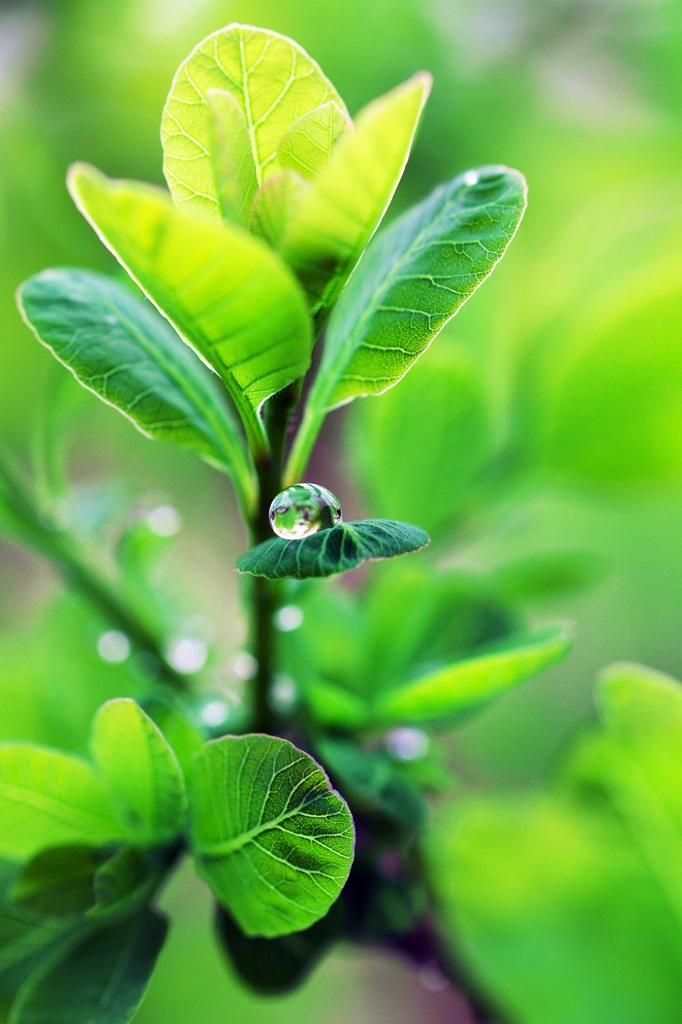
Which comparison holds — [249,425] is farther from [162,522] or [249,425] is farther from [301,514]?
[162,522]

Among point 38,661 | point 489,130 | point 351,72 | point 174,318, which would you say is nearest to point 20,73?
point 351,72

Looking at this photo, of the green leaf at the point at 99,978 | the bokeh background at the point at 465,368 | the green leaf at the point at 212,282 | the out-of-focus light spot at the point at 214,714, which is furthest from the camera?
the bokeh background at the point at 465,368

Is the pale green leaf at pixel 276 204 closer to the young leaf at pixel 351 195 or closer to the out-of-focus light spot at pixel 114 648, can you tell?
the young leaf at pixel 351 195

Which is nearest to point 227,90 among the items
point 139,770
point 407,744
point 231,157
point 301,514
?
point 231,157

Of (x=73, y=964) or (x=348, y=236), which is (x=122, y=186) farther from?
(x=73, y=964)

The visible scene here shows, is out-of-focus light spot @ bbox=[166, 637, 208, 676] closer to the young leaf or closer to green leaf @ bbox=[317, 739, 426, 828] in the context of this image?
green leaf @ bbox=[317, 739, 426, 828]

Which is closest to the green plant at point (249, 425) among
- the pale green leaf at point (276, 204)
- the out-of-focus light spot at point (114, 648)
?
the pale green leaf at point (276, 204)
